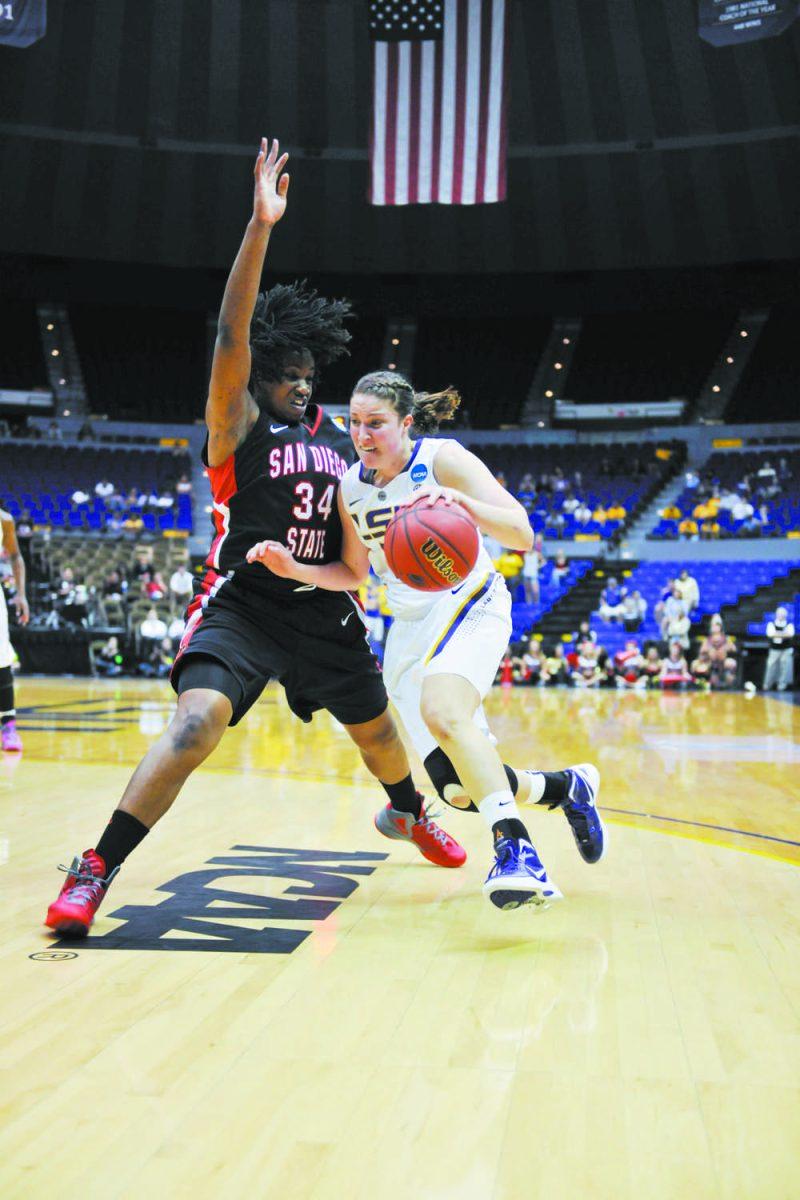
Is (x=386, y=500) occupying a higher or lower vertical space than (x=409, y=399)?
lower

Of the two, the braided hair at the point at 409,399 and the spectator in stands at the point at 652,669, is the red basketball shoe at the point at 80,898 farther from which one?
the spectator in stands at the point at 652,669

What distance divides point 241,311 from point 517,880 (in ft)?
5.93

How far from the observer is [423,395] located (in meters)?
3.98

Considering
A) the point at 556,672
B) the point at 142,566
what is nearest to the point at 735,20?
the point at 556,672

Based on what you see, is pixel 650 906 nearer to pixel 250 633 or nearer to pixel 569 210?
pixel 250 633

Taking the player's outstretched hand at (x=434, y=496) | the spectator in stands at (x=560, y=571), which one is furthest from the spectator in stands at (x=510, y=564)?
the player's outstretched hand at (x=434, y=496)

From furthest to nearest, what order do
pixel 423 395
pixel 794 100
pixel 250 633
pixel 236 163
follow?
pixel 236 163 → pixel 794 100 → pixel 423 395 → pixel 250 633

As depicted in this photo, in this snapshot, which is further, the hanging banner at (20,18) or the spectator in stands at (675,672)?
the spectator in stands at (675,672)

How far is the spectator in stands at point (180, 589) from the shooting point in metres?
20.4

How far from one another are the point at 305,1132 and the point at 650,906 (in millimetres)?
2072

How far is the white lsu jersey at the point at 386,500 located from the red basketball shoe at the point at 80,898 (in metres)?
1.25

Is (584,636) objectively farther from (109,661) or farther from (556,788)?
(556,788)

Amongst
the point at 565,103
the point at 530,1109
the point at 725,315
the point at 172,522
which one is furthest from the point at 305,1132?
the point at 725,315

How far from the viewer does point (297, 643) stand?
3.79 metres
